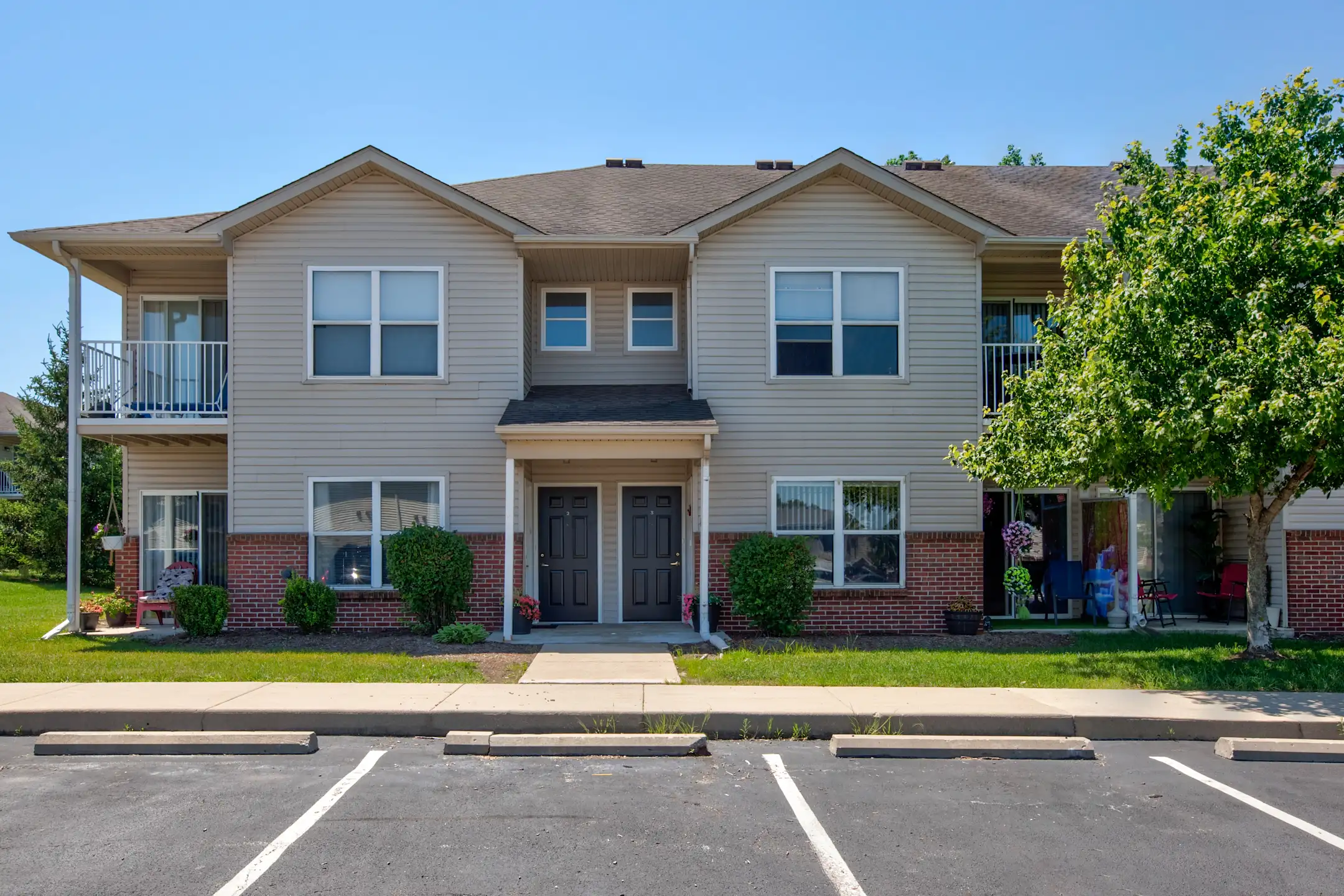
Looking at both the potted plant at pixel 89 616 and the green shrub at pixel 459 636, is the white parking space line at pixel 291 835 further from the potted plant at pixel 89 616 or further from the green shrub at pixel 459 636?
the potted plant at pixel 89 616

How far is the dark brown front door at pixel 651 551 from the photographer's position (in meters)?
15.2

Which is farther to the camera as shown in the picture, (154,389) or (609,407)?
(154,389)

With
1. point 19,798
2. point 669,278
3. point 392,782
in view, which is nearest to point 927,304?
point 669,278

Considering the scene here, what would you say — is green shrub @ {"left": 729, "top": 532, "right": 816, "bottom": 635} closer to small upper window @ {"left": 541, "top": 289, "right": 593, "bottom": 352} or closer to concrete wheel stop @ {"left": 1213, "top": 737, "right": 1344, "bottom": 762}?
small upper window @ {"left": 541, "top": 289, "right": 593, "bottom": 352}

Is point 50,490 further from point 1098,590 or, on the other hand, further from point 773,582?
point 1098,590

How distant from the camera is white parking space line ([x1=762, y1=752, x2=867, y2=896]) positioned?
16.1 feet

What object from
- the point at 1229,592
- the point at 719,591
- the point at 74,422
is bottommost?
the point at 1229,592

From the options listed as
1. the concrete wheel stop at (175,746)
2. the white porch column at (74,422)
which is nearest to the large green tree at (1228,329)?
the concrete wheel stop at (175,746)

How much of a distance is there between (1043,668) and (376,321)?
9.54 m

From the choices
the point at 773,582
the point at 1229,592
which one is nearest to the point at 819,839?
the point at 773,582

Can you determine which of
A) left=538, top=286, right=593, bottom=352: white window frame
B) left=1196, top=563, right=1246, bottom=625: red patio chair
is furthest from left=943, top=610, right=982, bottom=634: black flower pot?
left=538, top=286, right=593, bottom=352: white window frame

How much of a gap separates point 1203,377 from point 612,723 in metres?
6.08

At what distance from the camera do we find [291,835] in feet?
18.1

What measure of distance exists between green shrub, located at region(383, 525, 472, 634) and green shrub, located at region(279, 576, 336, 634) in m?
0.88
